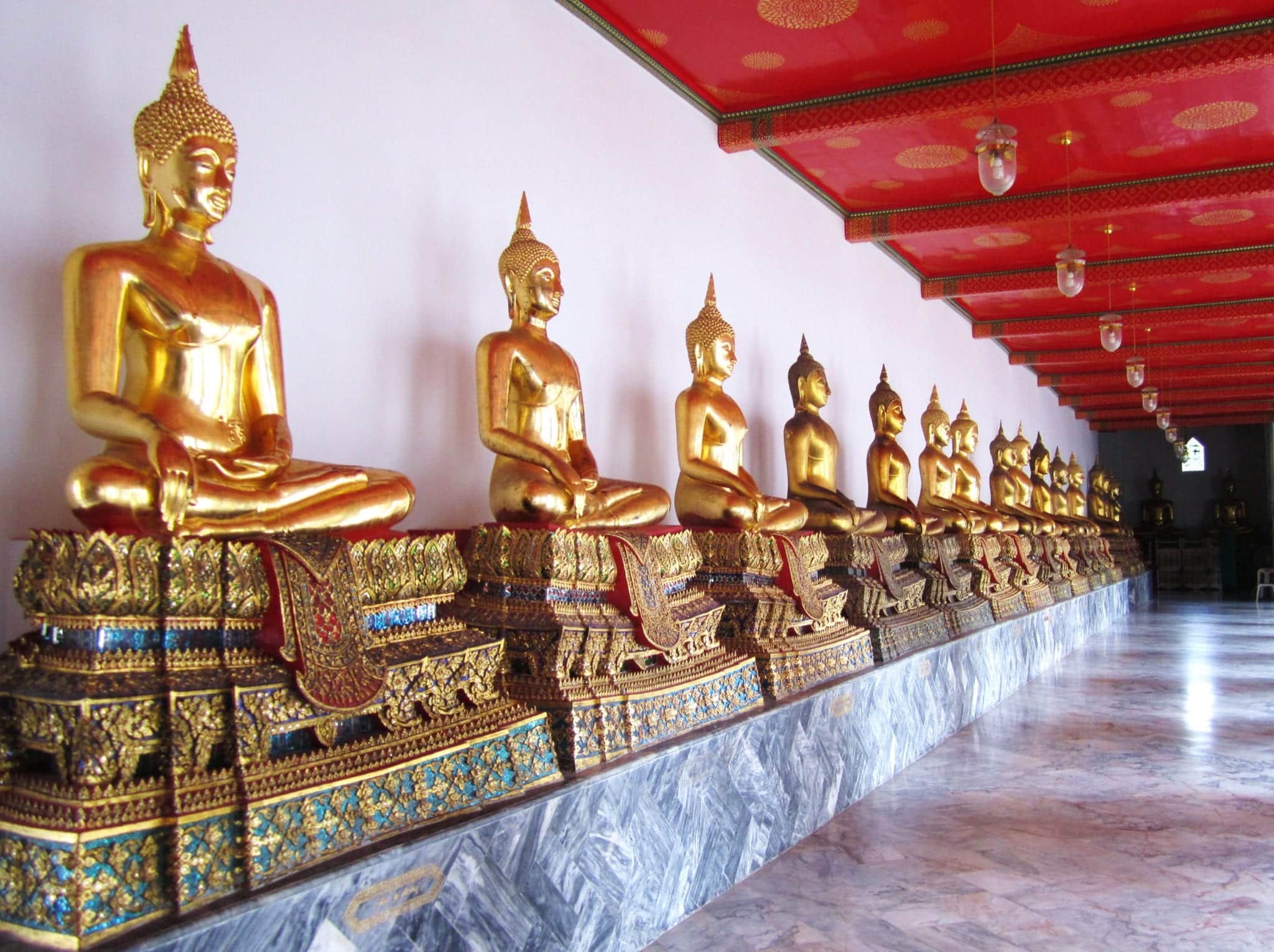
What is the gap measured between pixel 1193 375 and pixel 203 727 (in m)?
15.2

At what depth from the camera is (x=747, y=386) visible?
594 centimetres

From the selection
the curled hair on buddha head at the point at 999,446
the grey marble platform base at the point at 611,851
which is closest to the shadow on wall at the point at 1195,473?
the curled hair on buddha head at the point at 999,446

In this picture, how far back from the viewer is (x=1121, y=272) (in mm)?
8812

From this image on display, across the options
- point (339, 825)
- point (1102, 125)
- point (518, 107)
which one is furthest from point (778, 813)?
point (1102, 125)

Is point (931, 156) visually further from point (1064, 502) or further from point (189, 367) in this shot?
point (1064, 502)

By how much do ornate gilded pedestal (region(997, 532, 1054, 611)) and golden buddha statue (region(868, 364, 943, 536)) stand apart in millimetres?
1678

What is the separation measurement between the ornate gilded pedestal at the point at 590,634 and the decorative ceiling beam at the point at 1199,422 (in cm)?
1779

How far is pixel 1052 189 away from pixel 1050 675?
3302 mm

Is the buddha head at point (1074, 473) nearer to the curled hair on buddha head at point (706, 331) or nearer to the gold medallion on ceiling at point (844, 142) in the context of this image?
the gold medallion on ceiling at point (844, 142)

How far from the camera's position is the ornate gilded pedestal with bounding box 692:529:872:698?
3.79 metres

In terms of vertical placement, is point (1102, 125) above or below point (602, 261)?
above

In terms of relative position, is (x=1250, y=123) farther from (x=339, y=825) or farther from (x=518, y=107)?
(x=339, y=825)

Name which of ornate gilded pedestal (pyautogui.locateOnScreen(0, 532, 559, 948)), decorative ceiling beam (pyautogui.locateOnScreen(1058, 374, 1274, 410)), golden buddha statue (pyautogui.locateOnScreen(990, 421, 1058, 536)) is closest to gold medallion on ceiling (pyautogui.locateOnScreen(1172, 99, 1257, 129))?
golden buddha statue (pyautogui.locateOnScreen(990, 421, 1058, 536))

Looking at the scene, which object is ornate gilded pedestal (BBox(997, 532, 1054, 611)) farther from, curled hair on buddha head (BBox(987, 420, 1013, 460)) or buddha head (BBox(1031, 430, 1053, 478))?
buddha head (BBox(1031, 430, 1053, 478))
